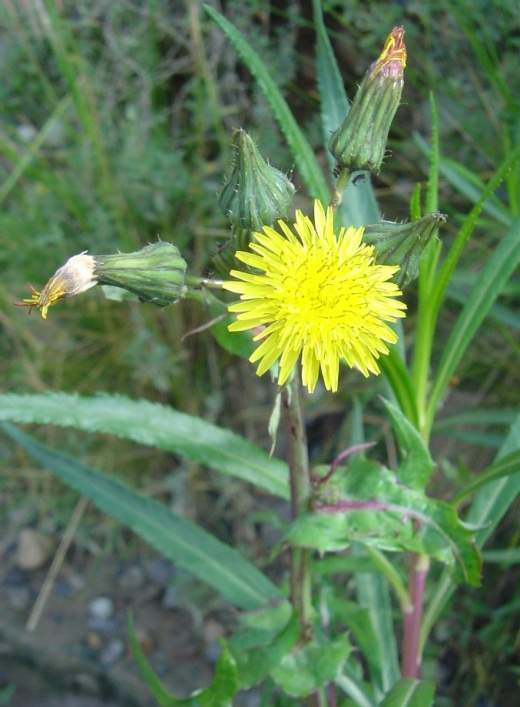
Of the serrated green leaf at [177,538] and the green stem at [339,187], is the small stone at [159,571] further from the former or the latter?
the green stem at [339,187]

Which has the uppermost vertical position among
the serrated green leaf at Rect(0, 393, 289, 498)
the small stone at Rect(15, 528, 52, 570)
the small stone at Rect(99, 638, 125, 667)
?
the serrated green leaf at Rect(0, 393, 289, 498)

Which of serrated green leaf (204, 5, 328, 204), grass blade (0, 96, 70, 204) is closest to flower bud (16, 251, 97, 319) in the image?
serrated green leaf (204, 5, 328, 204)

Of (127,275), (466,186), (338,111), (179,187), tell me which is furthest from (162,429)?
(179,187)

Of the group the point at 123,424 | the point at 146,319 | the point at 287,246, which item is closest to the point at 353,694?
the point at 123,424

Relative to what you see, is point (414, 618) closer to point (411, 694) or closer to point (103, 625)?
point (411, 694)

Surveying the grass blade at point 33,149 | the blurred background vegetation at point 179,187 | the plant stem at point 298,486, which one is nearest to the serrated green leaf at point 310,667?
the plant stem at point 298,486

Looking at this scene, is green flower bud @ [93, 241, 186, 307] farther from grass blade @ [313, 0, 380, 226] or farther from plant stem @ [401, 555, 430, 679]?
plant stem @ [401, 555, 430, 679]
